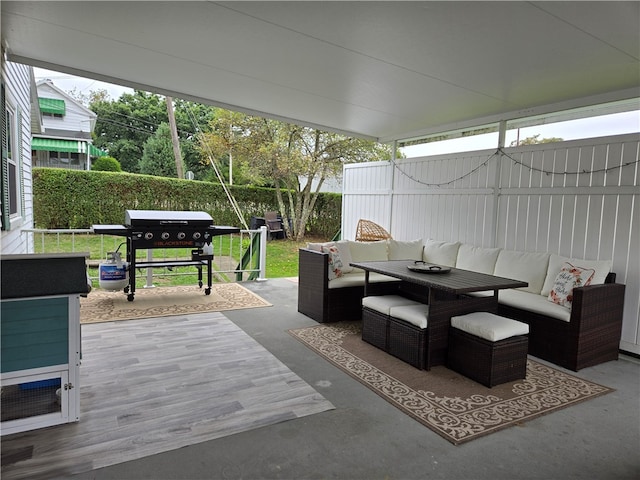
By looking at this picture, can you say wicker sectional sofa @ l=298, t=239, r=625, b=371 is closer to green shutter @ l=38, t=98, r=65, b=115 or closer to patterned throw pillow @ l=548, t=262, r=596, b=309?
patterned throw pillow @ l=548, t=262, r=596, b=309

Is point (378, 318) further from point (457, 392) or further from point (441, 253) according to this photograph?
point (441, 253)

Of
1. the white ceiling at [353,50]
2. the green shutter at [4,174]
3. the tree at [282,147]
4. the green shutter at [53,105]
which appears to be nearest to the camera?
the white ceiling at [353,50]

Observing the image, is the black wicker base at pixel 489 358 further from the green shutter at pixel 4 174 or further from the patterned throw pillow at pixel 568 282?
the green shutter at pixel 4 174

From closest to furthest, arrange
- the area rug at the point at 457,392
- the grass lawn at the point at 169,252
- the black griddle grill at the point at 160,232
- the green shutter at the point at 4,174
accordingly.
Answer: the area rug at the point at 457,392 < the green shutter at the point at 4,174 < the black griddle grill at the point at 160,232 < the grass lawn at the point at 169,252

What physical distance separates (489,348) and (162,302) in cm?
400

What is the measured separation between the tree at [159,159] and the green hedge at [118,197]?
582 centimetres

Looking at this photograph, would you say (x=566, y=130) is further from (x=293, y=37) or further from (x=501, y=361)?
(x=293, y=37)

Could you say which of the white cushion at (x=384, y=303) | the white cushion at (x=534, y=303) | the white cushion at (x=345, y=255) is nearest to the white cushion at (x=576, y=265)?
the white cushion at (x=534, y=303)

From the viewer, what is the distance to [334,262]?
480cm

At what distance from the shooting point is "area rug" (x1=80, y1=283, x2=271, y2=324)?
4.63 meters

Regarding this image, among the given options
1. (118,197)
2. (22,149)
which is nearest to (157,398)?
(22,149)

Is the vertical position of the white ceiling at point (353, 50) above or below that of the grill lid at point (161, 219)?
above

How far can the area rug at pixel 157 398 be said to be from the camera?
2.08 metres

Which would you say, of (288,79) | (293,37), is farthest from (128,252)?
(293,37)
